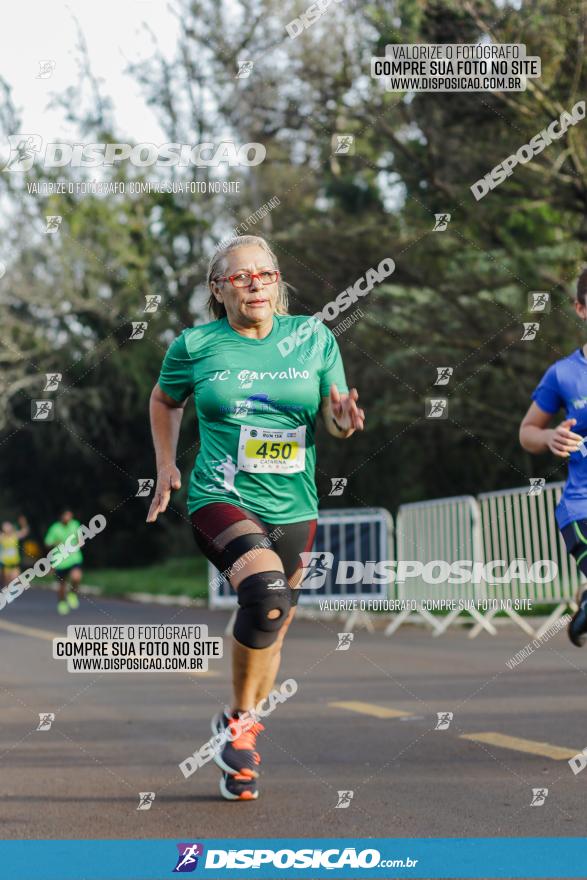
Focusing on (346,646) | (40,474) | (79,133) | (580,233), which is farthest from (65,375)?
(346,646)

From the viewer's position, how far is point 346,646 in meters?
12.9

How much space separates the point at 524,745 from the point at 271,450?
233 cm

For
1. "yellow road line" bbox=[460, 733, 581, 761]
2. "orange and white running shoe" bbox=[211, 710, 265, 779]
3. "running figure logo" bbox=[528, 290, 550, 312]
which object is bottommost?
"yellow road line" bbox=[460, 733, 581, 761]

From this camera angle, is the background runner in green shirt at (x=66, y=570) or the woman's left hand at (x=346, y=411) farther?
the background runner in green shirt at (x=66, y=570)

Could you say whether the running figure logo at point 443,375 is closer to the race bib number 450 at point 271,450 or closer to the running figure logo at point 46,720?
the running figure logo at point 46,720

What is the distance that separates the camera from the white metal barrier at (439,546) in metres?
13.8

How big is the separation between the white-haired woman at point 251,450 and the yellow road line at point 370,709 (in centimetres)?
278

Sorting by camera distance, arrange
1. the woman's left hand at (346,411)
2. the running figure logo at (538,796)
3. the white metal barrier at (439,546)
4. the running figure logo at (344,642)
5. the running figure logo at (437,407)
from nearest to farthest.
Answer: the woman's left hand at (346,411)
the running figure logo at (538,796)
the running figure logo at (344,642)
the white metal barrier at (439,546)
the running figure logo at (437,407)

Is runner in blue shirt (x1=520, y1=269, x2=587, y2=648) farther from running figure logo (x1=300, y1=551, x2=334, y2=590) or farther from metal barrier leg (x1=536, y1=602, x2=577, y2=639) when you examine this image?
running figure logo (x1=300, y1=551, x2=334, y2=590)

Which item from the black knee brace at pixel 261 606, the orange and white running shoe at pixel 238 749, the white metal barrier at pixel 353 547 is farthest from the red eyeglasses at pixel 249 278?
the white metal barrier at pixel 353 547

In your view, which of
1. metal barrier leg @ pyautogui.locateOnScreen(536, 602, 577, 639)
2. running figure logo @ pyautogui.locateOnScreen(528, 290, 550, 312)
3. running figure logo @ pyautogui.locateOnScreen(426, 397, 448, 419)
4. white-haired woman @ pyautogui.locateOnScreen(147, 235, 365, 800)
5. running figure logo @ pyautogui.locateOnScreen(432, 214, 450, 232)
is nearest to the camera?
white-haired woman @ pyautogui.locateOnScreen(147, 235, 365, 800)

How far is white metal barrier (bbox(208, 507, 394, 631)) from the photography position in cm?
1505

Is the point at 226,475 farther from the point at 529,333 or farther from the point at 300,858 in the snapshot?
the point at 529,333

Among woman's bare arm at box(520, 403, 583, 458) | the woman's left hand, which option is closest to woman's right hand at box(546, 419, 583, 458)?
woman's bare arm at box(520, 403, 583, 458)
